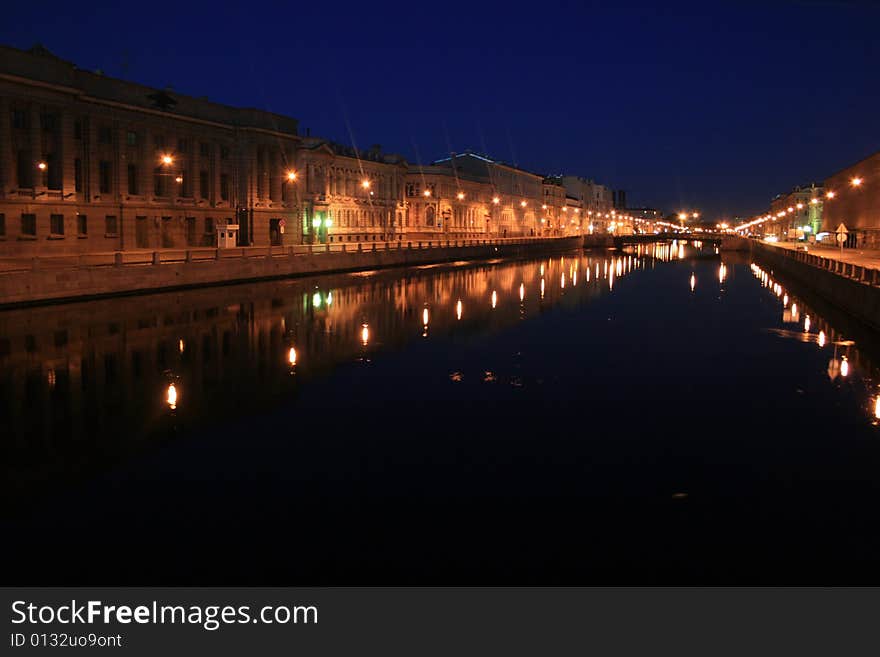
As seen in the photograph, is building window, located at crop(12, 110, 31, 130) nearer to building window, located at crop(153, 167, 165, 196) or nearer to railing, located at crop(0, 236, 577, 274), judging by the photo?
building window, located at crop(153, 167, 165, 196)

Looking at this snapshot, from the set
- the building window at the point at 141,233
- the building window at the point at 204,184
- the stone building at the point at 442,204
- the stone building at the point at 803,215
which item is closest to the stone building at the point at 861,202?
the stone building at the point at 803,215

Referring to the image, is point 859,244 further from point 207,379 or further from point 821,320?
point 207,379

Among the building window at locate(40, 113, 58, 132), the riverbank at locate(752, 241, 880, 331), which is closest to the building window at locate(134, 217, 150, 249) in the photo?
the building window at locate(40, 113, 58, 132)

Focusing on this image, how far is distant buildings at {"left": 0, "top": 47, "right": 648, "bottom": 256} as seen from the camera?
48.2 meters

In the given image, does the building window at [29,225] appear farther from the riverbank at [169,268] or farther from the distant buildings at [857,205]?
the distant buildings at [857,205]

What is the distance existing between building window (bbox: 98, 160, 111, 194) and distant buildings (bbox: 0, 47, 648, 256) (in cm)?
8

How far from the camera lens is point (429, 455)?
1350 centimetres

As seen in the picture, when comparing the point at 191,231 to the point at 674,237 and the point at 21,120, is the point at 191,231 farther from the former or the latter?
the point at 674,237

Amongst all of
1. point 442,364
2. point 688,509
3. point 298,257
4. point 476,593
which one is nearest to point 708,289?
point 298,257

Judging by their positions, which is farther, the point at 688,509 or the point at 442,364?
the point at 442,364

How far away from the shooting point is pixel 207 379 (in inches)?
770

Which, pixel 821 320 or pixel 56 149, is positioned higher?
pixel 56 149

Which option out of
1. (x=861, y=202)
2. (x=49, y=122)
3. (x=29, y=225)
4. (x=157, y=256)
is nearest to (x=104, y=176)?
(x=49, y=122)

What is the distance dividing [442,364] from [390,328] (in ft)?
25.2
